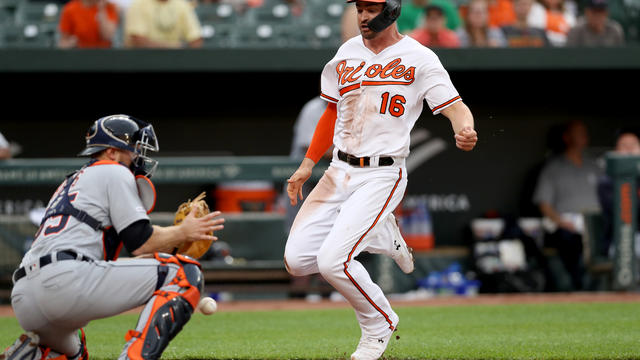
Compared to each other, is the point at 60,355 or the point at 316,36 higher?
the point at 316,36

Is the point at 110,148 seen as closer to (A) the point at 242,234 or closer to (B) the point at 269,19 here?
(A) the point at 242,234

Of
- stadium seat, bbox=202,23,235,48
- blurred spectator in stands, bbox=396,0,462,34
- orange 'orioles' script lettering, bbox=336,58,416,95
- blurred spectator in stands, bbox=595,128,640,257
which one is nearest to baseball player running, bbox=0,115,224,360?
orange 'orioles' script lettering, bbox=336,58,416,95

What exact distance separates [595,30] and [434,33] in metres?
1.73

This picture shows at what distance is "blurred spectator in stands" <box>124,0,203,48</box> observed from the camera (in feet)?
28.8

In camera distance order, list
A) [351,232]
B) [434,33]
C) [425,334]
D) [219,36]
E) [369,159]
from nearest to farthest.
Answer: [351,232] → [369,159] → [425,334] → [434,33] → [219,36]

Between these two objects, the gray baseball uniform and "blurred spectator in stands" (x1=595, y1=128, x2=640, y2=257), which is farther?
"blurred spectator in stands" (x1=595, y1=128, x2=640, y2=257)

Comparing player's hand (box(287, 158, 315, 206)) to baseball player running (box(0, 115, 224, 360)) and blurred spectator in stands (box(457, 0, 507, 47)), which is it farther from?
blurred spectator in stands (box(457, 0, 507, 47))

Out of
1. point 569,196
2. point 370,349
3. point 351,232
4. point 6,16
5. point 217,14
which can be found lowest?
point 569,196

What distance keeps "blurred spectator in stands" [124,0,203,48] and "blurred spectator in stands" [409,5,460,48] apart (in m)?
2.21

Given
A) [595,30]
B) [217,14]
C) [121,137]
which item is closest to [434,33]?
[595,30]

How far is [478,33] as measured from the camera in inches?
360

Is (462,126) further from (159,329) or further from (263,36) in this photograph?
(263,36)

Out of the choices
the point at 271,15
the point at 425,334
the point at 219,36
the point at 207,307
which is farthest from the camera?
the point at 271,15

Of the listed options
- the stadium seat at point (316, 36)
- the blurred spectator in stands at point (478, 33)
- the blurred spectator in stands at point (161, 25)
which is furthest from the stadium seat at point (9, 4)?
the blurred spectator in stands at point (478, 33)
